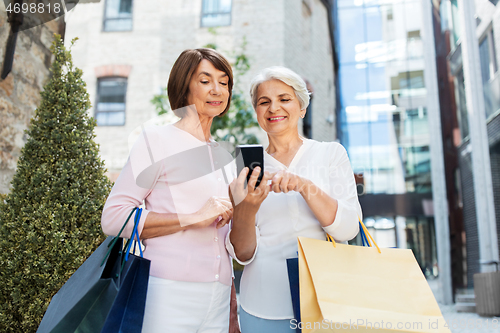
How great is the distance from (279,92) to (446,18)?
489 inches

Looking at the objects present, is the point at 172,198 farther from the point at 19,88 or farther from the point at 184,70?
the point at 19,88

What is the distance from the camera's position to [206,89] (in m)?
1.69

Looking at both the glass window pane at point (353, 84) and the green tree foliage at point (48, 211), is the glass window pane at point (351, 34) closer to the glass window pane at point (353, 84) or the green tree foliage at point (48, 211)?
the glass window pane at point (353, 84)

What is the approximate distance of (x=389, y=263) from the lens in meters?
1.35

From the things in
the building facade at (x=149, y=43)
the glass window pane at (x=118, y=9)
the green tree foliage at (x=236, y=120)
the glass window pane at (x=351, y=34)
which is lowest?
the green tree foliage at (x=236, y=120)

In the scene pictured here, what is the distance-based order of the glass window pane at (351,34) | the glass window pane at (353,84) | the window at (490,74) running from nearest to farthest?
the window at (490,74) → the glass window pane at (353,84) → the glass window pane at (351,34)

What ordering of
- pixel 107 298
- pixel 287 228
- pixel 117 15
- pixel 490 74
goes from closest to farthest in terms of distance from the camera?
pixel 107 298 → pixel 287 228 → pixel 490 74 → pixel 117 15

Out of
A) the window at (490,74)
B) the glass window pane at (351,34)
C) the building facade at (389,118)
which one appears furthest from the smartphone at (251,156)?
the glass window pane at (351,34)

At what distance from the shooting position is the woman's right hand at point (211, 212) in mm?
1440

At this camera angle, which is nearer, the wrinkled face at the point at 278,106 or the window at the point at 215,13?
the wrinkled face at the point at 278,106

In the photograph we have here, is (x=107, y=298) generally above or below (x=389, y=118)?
below

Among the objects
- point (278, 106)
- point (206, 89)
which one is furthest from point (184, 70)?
point (278, 106)

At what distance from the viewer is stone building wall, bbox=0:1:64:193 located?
3.18 m

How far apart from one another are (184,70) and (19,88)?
243 cm
